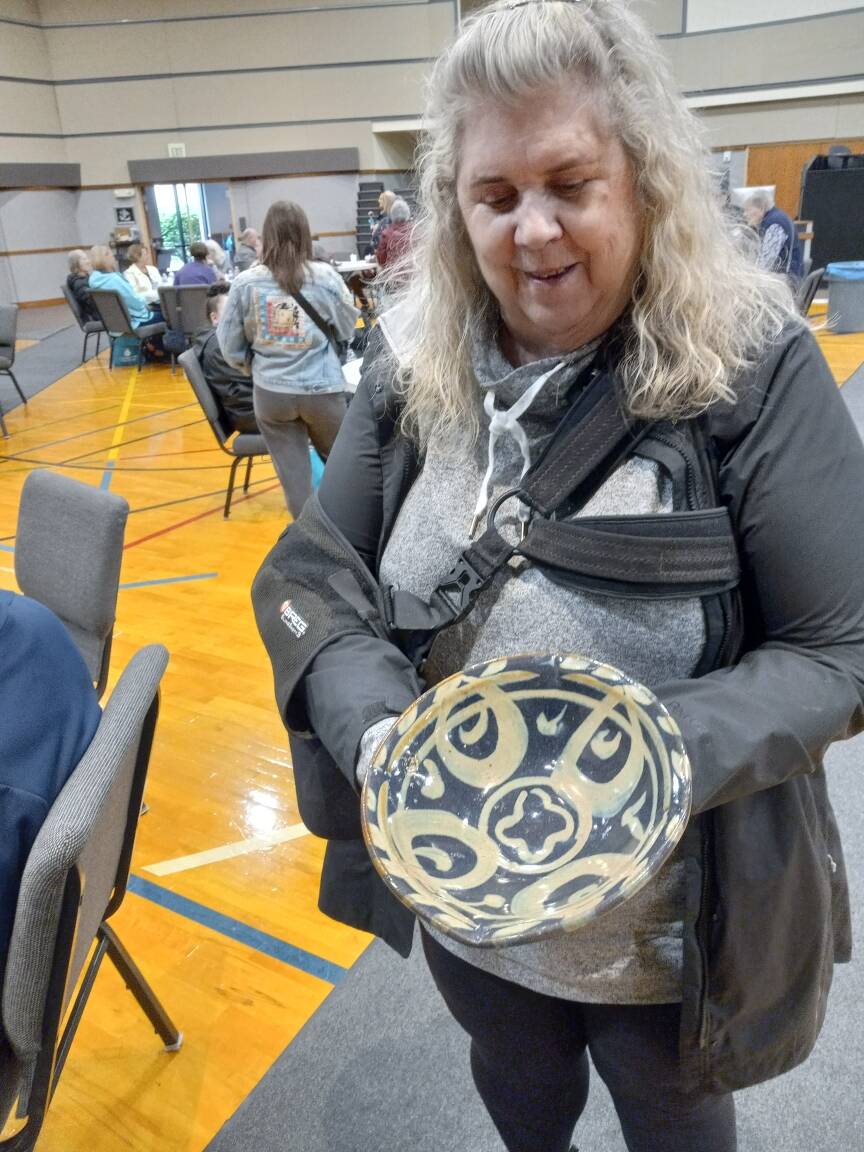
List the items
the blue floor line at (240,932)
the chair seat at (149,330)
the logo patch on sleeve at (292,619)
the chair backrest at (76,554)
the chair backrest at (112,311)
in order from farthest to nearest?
1. the chair seat at (149,330)
2. the chair backrest at (112,311)
3. the chair backrest at (76,554)
4. the blue floor line at (240,932)
5. the logo patch on sleeve at (292,619)

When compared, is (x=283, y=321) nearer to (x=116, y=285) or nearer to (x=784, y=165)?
(x=116, y=285)

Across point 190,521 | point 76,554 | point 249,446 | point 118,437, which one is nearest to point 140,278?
point 118,437

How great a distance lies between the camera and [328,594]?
1.00 meters

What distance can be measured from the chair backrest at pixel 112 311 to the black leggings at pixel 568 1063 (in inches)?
343

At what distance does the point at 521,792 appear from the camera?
0.91 meters

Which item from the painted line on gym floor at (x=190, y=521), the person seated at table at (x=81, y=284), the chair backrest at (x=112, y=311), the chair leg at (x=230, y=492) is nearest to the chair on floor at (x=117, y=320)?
the chair backrest at (x=112, y=311)

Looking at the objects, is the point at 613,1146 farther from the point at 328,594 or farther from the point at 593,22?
the point at 593,22

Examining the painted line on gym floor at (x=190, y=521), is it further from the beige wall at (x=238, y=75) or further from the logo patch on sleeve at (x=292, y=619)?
the beige wall at (x=238, y=75)

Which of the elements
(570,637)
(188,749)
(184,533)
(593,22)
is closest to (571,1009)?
(570,637)

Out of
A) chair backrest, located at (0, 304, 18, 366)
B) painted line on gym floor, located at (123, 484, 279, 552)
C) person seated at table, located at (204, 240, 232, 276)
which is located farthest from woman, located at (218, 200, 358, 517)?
person seated at table, located at (204, 240, 232, 276)

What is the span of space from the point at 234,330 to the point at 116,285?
18.6 ft

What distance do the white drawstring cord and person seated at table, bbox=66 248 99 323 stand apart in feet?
31.6

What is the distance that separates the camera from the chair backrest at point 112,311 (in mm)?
8523

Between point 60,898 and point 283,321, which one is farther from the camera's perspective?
point 283,321
